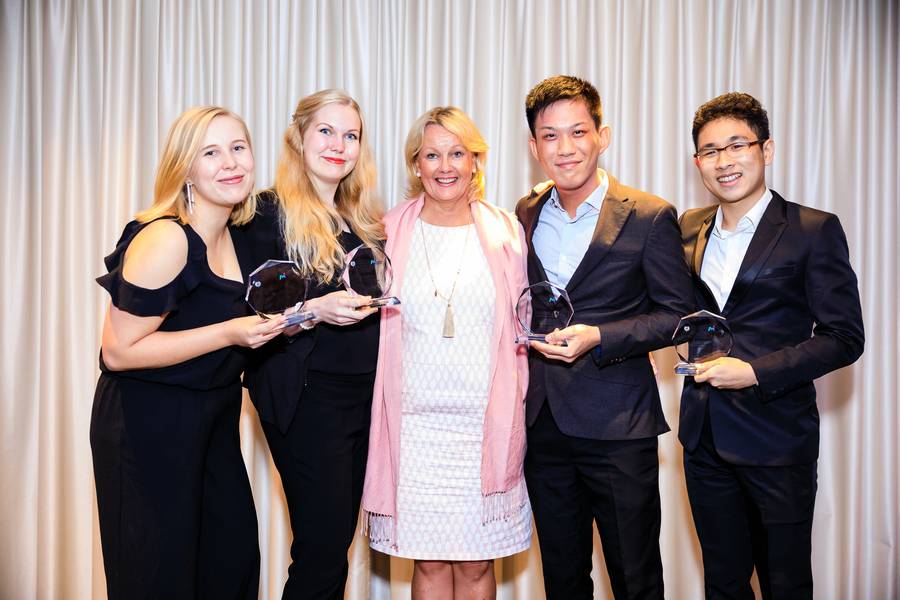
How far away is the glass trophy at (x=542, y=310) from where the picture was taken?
2.20 m

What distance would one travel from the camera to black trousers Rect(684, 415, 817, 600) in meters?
2.16

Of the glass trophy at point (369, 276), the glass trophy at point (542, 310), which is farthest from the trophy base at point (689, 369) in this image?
the glass trophy at point (369, 276)

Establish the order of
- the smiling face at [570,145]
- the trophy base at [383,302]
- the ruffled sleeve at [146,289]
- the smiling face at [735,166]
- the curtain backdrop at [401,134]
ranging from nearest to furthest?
1. the ruffled sleeve at [146,289]
2. the trophy base at [383,302]
3. the smiling face at [735,166]
4. the smiling face at [570,145]
5. the curtain backdrop at [401,134]

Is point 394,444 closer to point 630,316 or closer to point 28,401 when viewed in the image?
point 630,316

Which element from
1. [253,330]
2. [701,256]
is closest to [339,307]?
[253,330]

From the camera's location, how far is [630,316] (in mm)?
2361

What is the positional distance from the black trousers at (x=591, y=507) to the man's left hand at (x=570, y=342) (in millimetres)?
328

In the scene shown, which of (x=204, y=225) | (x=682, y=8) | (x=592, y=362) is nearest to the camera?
(x=204, y=225)

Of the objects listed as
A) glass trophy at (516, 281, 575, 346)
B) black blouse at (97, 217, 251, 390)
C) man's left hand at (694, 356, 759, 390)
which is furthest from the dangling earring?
man's left hand at (694, 356, 759, 390)

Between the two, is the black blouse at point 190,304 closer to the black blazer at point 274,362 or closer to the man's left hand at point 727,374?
the black blazer at point 274,362

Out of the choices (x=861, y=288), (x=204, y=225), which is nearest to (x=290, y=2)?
(x=204, y=225)

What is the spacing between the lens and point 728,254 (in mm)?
2293

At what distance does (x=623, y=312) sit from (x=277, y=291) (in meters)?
1.13

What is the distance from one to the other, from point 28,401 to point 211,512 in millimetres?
1669
